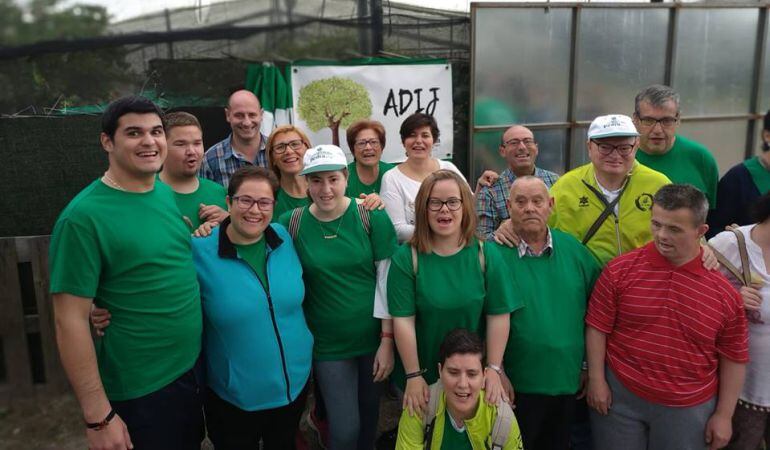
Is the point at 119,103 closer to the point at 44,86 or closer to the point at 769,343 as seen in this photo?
the point at 44,86

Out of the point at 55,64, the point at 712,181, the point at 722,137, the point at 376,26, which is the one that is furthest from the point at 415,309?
the point at 722,137

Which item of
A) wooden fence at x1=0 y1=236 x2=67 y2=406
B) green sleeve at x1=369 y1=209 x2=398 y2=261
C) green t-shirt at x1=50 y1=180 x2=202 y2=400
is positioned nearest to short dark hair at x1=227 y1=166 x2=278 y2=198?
green t-shirt at x1=50 y1=180 x2=202 y2=400

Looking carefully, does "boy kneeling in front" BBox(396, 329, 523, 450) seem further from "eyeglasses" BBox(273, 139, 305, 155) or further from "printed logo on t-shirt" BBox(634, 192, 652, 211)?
→ "eyeglasses" BBox(273, 139, 305, 155)

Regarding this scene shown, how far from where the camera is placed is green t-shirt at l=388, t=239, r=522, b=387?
8.17 ft

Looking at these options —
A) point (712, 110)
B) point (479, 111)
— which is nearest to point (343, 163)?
point (479, 111)

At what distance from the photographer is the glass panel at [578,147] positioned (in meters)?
5.37

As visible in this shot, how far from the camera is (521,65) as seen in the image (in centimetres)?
507

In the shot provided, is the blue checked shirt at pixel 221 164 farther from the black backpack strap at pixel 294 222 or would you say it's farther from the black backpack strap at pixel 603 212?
the black backpack strap at pixel 603 212

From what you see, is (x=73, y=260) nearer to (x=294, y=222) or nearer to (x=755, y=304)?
(x=294, y=222)

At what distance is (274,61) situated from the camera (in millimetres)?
4621

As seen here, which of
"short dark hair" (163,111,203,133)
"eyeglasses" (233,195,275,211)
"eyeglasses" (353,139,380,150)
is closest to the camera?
"eyeglasses" (233,195,275,211)

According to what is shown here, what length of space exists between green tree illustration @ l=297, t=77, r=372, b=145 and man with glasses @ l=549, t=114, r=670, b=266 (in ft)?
7.74

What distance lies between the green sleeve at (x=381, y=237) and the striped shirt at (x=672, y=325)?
1011 mm

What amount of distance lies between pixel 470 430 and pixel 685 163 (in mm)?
2109
